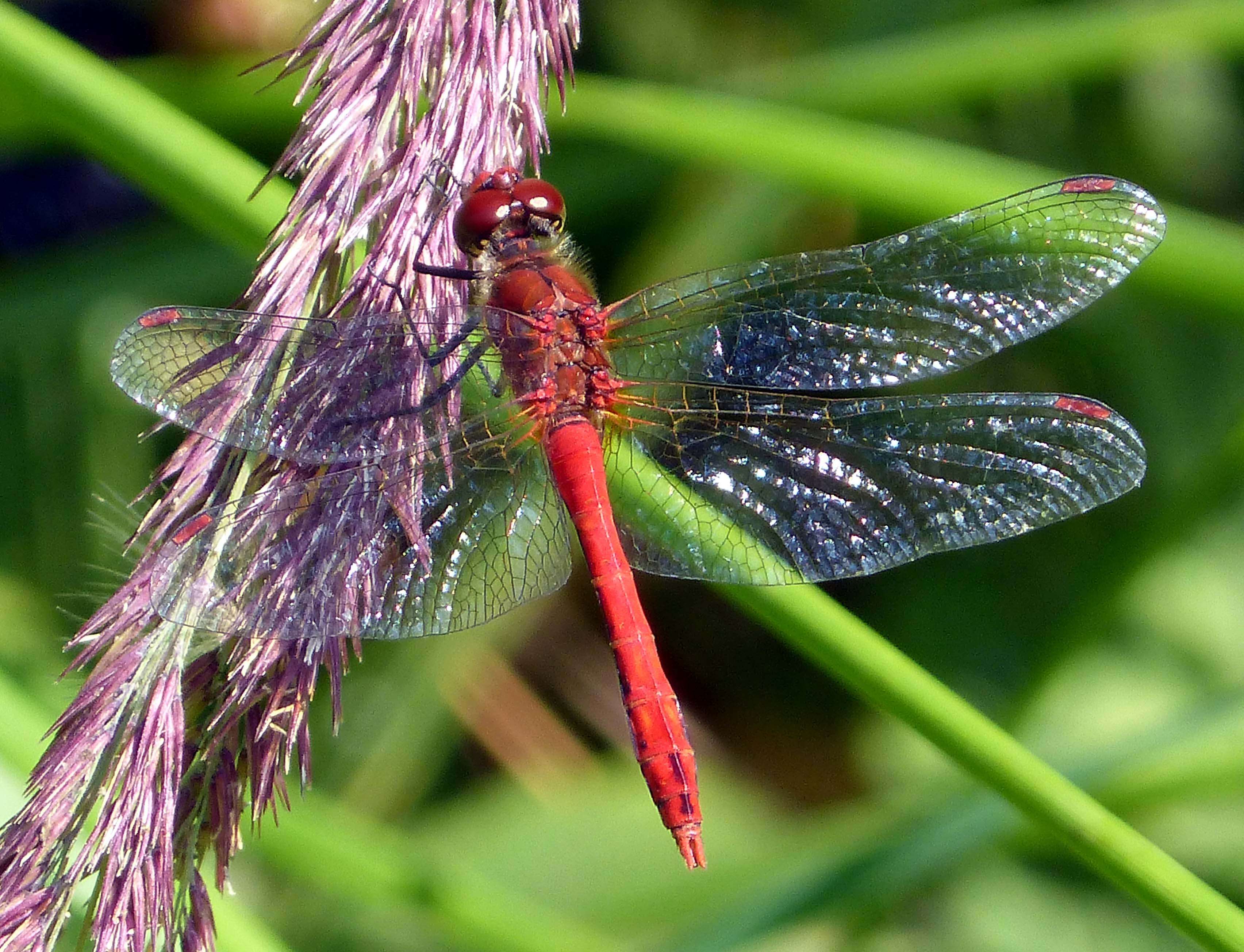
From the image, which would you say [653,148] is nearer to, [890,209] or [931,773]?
[890,209]

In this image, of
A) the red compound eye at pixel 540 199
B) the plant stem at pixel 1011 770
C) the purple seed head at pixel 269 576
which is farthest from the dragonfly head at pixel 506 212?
the plant stem at pixel 1011 770

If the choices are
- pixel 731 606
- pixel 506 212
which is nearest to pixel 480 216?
pixel 506 212

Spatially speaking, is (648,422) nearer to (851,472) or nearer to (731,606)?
(851,472)

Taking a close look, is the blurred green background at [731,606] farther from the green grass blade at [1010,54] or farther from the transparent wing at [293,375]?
the transparent wing at [293,375]

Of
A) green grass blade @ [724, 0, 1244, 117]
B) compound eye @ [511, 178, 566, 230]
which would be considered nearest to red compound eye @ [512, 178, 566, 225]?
compound eye @ [511, 178, 566, 230]

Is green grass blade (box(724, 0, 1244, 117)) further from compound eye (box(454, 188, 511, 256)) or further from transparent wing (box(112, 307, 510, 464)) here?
transparent wing (box(112, 307, 510, 464))

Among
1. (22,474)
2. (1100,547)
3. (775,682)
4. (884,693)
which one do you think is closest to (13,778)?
(884,693)
